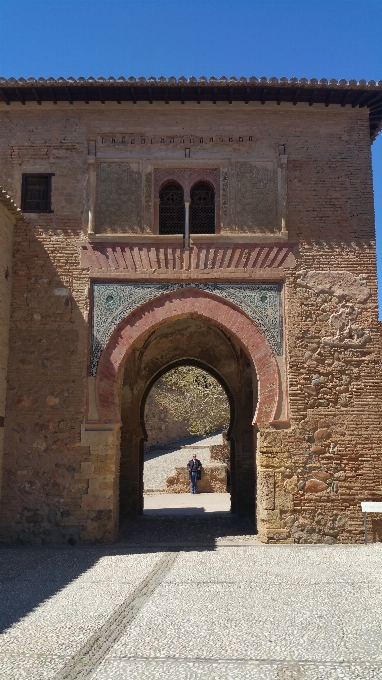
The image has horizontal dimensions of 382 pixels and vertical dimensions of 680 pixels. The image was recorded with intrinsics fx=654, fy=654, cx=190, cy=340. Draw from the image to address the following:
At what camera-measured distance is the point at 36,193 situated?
416 inches

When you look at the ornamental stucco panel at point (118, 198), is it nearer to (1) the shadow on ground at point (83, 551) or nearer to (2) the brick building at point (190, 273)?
(2) the brick building at point (190, 273)

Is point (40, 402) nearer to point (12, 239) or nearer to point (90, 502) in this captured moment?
point (90, 502)

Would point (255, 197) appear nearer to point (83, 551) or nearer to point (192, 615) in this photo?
point (83, 551)

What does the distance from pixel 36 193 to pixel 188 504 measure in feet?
30.9

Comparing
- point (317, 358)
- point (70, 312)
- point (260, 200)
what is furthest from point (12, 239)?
point (317, 358)

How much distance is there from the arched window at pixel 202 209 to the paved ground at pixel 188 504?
254 inches

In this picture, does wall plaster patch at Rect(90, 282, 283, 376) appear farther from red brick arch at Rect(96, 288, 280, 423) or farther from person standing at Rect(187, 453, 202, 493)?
person standing at Rect(187, 453, 202, 493)

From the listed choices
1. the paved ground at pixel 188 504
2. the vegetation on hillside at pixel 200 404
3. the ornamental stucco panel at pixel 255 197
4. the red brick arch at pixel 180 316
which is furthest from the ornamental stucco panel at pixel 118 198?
the vegetation on hillside at pixel 200 404

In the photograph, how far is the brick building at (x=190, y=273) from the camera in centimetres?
973

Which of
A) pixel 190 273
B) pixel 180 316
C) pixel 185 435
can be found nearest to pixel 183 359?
pixel 180 316

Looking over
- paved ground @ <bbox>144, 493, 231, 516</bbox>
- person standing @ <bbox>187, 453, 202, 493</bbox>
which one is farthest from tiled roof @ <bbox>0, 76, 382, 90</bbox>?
person standing @ <bbox>187, 453, 202, 493</bbox>

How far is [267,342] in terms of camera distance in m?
10.0

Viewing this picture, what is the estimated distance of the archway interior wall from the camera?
13.5 metres

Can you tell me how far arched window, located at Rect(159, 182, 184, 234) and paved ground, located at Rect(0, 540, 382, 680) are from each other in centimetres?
501
